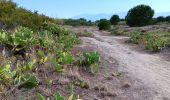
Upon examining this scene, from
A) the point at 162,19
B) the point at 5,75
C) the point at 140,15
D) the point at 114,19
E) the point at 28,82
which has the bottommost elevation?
the point at 162,19

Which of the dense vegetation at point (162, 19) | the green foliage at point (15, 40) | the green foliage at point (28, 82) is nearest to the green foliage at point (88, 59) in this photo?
the green foliage at point (15, 40)

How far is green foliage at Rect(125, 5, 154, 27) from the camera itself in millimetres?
37281

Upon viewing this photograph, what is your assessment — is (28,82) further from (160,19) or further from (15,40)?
(160,19)

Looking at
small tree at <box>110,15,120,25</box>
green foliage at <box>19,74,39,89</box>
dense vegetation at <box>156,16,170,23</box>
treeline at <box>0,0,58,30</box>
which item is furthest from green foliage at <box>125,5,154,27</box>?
green foliage at <box>19,74,39,89</box>

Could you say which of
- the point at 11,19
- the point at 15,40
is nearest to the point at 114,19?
the point at 11,19

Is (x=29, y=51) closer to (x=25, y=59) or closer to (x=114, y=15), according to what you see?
(x=25, y=59)

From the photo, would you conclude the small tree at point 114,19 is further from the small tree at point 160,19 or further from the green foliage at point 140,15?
the green foliage at point 140,15

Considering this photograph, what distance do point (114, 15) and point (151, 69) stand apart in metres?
37.2

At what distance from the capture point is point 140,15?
123 ft

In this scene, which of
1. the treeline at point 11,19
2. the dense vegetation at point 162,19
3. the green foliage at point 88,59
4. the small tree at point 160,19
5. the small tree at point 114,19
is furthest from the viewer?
the small tree at point 160,19

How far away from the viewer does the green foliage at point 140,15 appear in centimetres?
3728

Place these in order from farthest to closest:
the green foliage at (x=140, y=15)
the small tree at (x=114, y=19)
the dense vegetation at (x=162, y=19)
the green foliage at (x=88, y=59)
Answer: the small tree at (x=114, y=19) < the dense vegetation at (x=162, y=19) < the green foliage at (x=140, y=15) < the green foliage at (x=88, y=59)

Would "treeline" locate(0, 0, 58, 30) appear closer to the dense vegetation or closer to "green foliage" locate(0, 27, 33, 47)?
"green foliage" locate(0, 27, 33, 47)

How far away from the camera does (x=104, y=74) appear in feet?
27.5
